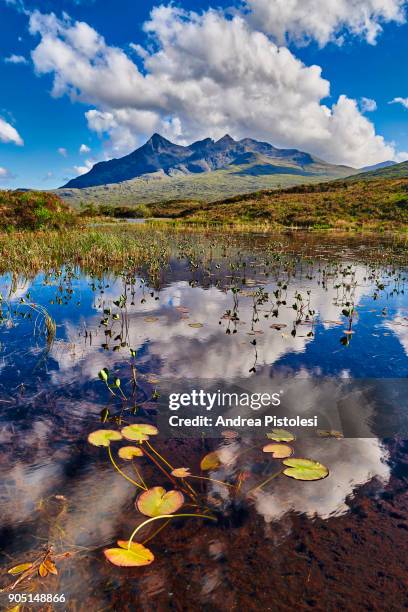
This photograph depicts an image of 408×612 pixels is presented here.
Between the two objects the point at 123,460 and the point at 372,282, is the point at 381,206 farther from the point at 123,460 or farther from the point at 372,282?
the point at 123,460

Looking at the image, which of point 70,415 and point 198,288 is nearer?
point 70,415

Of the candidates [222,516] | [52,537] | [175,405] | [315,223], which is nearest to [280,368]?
[175,405]

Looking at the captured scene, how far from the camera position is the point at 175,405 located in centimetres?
584

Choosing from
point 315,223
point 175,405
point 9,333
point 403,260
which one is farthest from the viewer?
point 315,223

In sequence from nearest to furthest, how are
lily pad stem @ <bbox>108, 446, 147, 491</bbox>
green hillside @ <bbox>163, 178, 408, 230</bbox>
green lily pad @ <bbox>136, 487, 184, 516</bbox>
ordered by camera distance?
green lily pad @ <bbox>136, 487, 184, 516</bbox>, lily pad stem @ <bbox>108, 446, 147, 491</bbox>, green hillside @ <bbox>163, 178, 408, 230</bbox>

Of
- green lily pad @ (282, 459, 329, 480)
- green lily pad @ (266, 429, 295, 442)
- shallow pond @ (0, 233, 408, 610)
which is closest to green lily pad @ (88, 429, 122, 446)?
shallow pond @ (0, 233, 408, 610)

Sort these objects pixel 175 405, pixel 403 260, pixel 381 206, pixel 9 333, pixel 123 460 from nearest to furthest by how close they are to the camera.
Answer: pixel 123 460 → pixel 175 405 → pixel 9 333 → pixel 403 260 → pixel 381 206

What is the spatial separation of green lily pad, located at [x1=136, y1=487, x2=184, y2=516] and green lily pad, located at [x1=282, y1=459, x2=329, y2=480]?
1.35 m

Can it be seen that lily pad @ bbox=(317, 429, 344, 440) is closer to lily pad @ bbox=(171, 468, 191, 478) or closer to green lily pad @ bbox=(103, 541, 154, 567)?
lily pad @ bbox=(171, 468, 191, 478)

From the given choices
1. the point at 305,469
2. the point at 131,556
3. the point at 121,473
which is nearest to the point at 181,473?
the point at 121,473

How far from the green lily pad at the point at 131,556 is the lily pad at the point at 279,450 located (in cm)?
200

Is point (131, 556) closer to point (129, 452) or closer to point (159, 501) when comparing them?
point (159, 501)

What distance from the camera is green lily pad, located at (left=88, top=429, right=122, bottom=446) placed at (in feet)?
15.6

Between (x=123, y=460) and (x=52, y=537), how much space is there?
121 cm
